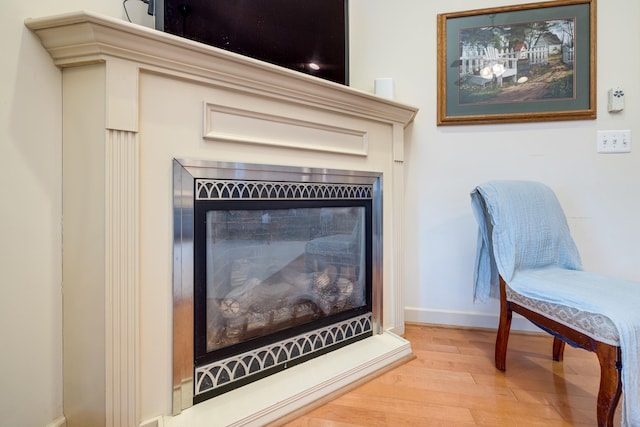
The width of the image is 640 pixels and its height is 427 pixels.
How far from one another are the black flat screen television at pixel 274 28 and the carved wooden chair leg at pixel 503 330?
50.0 inches

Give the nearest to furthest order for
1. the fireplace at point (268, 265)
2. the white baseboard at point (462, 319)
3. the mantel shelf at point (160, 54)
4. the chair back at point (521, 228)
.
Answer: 1. the mantel shelf at point (160, 54)
2. the fireplace at point (268, 265)
3. the chair back at point (521, 228)
4. the white baseboard at point (462, 319)

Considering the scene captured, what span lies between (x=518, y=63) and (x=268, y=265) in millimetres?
1742

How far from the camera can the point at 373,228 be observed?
1543 millimetres

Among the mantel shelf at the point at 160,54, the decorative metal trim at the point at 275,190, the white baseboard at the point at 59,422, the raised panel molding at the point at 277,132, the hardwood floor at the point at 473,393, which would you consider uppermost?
the mantel shelf at the point at 160,54

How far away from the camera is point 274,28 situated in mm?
1311

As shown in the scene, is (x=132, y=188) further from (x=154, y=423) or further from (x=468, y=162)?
(x=468, y=162)

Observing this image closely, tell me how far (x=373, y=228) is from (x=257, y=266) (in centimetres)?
63

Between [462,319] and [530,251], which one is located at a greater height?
[530,251]

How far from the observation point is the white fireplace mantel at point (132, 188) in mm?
856

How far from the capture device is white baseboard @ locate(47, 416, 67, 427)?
879 millimetres

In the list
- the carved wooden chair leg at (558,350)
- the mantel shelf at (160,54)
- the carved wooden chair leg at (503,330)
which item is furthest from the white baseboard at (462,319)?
the mantel shelf at (160,54)

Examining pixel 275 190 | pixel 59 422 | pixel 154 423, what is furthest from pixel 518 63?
pixel 59 422

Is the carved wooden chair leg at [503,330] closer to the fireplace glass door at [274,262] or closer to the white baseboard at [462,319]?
the white baseboard at [462,319]

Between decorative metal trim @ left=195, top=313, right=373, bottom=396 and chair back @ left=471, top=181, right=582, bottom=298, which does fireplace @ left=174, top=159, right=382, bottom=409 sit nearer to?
decorative metal trim @ left=195, top=313, right=373, bottom=396
